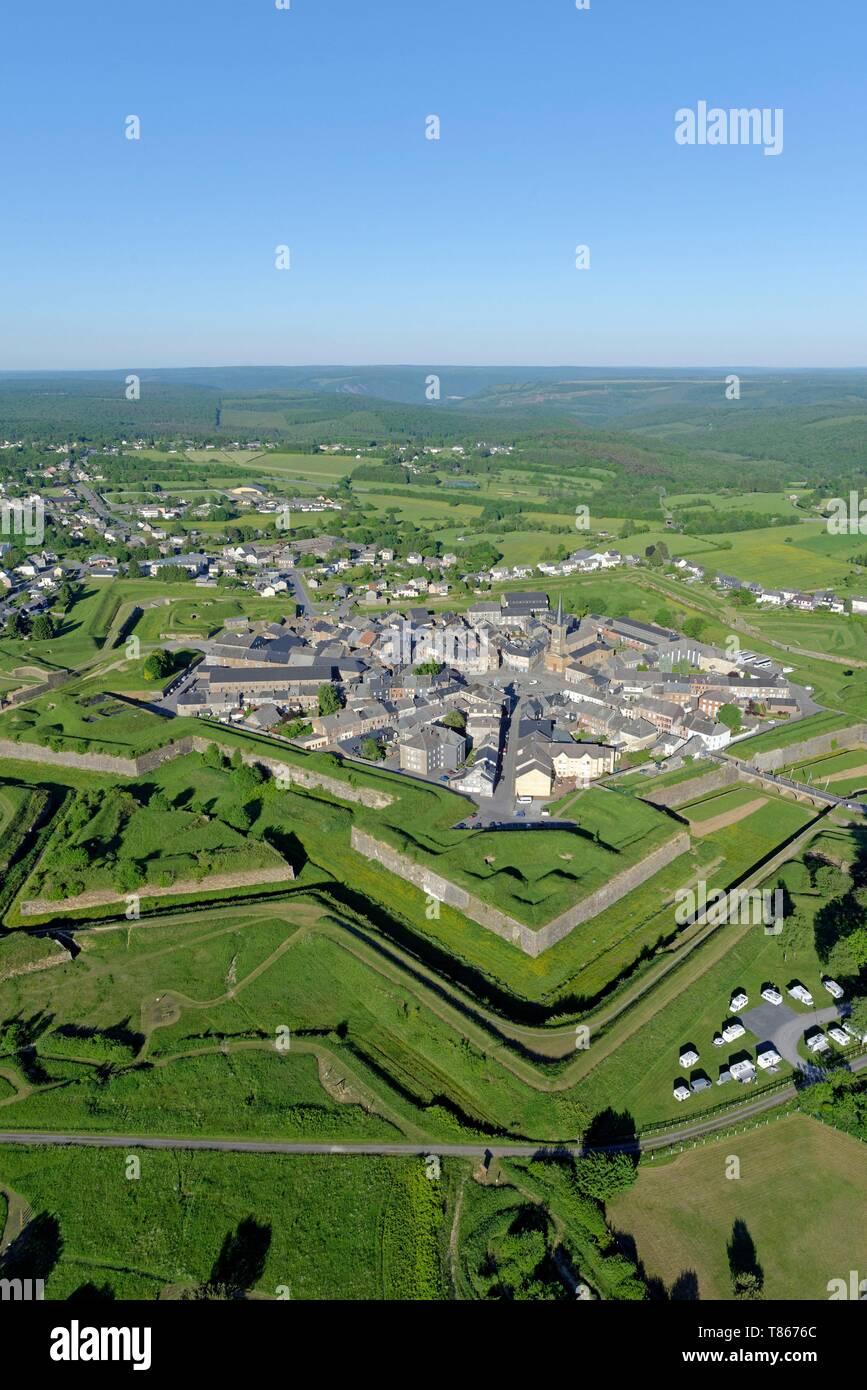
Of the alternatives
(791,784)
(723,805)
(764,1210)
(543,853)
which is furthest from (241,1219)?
(791,784)

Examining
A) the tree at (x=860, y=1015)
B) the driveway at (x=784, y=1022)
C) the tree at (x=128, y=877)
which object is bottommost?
the driveway at (x=784, y=1022)

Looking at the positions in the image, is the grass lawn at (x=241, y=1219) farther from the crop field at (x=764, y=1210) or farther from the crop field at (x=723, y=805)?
the crop field at (x=723, y=805)

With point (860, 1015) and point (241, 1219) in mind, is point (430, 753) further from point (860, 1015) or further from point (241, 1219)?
point (241, 1219)

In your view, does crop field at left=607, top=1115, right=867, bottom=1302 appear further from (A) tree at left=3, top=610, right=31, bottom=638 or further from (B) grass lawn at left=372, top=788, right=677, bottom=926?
(A) tree at left=3, top=610, right=31, bottom=638

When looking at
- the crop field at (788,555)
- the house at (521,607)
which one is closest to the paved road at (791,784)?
the house at (521,607)

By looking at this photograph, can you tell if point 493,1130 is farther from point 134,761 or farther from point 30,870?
point 134,761

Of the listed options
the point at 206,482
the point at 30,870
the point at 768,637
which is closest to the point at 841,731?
the point at 768,637

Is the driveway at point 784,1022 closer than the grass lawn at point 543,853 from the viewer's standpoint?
Yes

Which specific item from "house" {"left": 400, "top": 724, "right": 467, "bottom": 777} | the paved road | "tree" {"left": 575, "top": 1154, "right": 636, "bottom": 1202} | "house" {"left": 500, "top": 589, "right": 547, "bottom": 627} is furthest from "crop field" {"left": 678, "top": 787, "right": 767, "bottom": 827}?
"house" {"left": 500, "top": 589, "right": 547, "bottom": 627}
